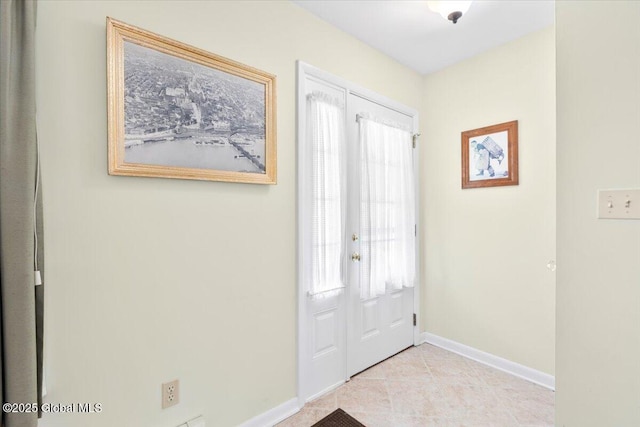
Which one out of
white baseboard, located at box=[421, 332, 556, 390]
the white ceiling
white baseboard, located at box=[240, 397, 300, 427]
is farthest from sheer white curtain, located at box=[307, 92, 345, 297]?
white baseboard, located at box=[421, 332, 556, 390]

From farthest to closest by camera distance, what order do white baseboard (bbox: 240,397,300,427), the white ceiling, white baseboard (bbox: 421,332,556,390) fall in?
1. white baseboard (bbox: 421,332,556,390)
2. the white ceiling
3. white baseboard (bbox: 240,397,300,427)

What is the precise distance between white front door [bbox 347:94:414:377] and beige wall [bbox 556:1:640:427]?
129 cm

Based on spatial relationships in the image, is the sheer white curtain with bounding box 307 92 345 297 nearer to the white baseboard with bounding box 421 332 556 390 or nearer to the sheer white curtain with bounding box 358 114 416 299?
the sheer white curtain with bounding box 358 114 416 299

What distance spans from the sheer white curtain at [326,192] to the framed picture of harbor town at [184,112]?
36cm

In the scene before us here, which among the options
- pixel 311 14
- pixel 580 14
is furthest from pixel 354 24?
pixel 580 14

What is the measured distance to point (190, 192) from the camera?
61.5 inches

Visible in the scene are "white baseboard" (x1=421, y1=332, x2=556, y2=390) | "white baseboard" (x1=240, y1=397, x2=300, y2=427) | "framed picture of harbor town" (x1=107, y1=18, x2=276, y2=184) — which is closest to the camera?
"framed picture of harbor town" (x1=107, y1=18, x2=276, y2=184)

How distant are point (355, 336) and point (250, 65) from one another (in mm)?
2065

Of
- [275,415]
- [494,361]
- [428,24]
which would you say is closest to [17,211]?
[275,415]

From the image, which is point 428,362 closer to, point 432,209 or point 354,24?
point 432,209

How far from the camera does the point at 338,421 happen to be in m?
1.86

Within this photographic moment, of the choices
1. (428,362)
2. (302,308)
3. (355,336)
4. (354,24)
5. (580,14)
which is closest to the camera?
(580,14)

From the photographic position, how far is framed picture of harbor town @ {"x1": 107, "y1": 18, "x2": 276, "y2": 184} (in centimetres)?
134

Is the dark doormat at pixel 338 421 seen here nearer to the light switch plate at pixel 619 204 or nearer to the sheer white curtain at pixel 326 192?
the sheer white curtain at pixel 326 192
